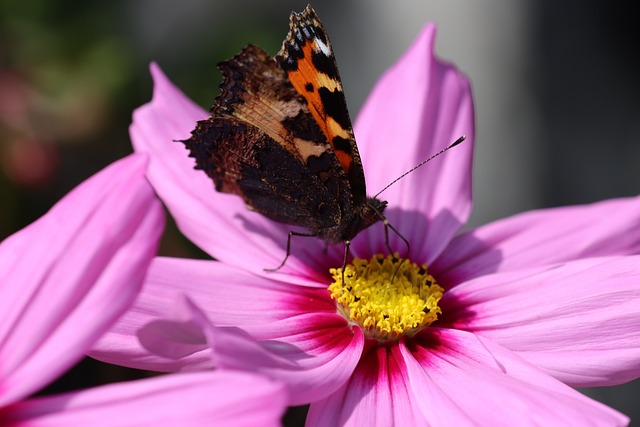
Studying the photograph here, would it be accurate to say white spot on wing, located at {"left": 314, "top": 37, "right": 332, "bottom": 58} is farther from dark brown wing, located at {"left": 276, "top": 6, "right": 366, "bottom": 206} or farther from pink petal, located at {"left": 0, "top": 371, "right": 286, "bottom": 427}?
pink petal, located at {"left": 0, "top": 371, "right": 286, "bottom": 427}

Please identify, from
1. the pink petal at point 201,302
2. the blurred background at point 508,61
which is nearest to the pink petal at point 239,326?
the pink petal at point 201,302

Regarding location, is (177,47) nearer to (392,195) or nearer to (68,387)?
(68,387)

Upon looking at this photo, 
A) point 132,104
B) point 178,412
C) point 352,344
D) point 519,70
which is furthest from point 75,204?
point 519,70

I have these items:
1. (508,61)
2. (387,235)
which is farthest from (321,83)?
(508,61)

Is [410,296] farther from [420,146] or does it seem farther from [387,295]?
[420,146]

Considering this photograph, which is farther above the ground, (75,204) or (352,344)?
(75,204)
